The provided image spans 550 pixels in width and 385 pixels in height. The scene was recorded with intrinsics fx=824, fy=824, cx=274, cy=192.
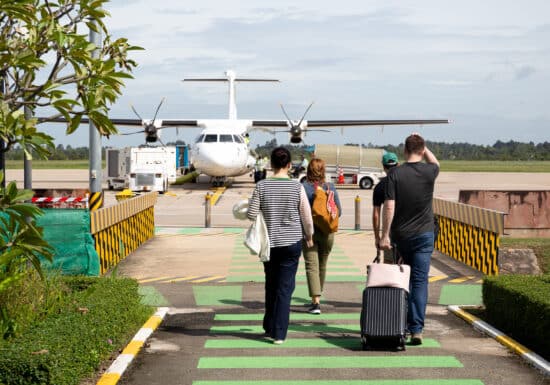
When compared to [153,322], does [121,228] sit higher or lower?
higher

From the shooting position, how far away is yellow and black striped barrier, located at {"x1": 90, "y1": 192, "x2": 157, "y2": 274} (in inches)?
508

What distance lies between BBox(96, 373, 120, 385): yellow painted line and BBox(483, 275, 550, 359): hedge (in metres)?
3.71

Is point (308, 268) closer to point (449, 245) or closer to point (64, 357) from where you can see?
point (64, 357)

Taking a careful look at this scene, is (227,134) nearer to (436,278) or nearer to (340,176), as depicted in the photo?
(340,176)

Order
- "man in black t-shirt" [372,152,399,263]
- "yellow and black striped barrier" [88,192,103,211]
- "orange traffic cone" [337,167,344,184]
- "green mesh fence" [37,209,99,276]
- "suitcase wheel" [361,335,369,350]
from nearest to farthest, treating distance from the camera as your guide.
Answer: "suitcase wheel" [361,335,369,350], "man in black t-shirt" [372,152,399,263], "green mesh fence" [37,209,99,276], "yellow and black striped barrier" [88,192,103,211], "orange traffic cone" [337,167,344,184]

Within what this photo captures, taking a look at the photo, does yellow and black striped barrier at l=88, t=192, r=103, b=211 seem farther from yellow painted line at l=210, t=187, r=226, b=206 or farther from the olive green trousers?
yellow painted line at l=210, t=187, r=226, b=206

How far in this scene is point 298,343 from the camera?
26.2 feet

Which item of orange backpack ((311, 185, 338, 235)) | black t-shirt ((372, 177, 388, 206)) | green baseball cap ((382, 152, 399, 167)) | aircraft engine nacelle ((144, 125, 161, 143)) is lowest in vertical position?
orange backpack ((311, 185, 338, 235))

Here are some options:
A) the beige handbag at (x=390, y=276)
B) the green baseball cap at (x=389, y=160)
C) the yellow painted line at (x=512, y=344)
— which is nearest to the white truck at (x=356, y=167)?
the green baseball cap at (x=389, y=160)

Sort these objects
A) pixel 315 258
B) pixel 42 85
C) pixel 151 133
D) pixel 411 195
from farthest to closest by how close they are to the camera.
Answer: pixel 151 133, pixel 315 258, pixel 411 195, pixel 42 85

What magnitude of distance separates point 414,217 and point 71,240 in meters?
5.82

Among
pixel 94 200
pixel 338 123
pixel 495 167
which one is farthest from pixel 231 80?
pixel 495 167

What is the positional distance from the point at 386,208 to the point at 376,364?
59.9 inches

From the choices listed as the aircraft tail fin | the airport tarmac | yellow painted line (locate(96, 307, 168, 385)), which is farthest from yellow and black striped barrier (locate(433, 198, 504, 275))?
the aircraft tail fin
